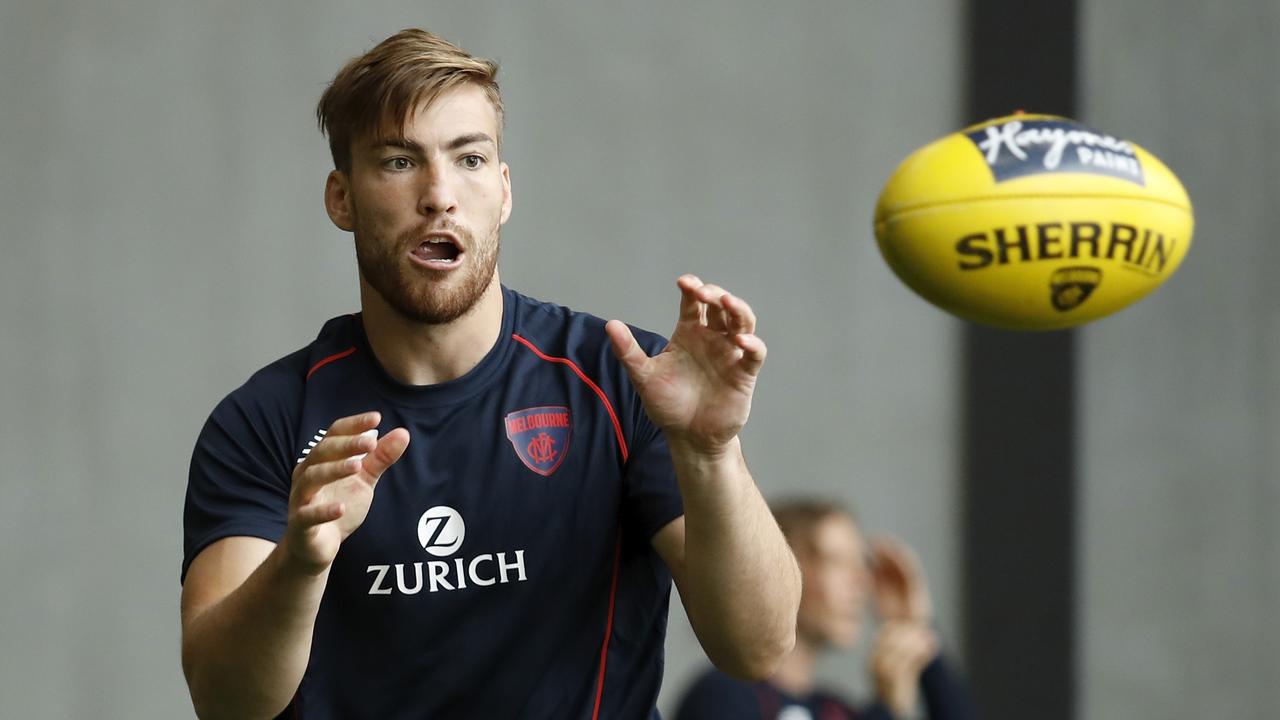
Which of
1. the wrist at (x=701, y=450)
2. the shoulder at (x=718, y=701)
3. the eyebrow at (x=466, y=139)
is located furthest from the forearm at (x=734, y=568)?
the shoulder at (x=718, y=701)

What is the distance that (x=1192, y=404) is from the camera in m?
6.48

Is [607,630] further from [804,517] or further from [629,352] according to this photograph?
[804,517]

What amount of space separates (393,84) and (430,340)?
1.44 feet

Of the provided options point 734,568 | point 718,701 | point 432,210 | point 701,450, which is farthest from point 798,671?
point 432,210

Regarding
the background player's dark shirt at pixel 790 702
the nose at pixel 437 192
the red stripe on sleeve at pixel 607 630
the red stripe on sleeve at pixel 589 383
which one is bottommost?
the background player's dark shirt at pixel 790 702

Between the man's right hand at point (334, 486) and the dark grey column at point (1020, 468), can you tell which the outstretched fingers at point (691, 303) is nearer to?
the man's right hand at point (334, 486)

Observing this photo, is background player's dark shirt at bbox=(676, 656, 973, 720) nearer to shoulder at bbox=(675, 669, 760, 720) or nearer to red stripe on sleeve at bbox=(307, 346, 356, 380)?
shoulder at bbox=(675, 669, 760, 720)

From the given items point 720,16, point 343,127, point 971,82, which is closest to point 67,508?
point 343,127

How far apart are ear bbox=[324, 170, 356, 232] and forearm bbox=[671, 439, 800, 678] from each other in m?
0.76

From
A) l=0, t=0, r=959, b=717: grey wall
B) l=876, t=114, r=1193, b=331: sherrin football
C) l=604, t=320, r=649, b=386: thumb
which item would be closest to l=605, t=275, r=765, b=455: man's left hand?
l=604, t=320, r=649, b=386: thumb

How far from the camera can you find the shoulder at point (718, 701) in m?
3.72

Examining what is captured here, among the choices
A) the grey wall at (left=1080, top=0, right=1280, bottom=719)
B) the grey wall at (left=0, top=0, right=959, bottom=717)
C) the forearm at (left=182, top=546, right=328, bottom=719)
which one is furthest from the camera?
the grey wall at (left=1080, top=0, right=1280, bottom=719)

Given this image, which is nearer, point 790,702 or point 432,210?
point 432,210

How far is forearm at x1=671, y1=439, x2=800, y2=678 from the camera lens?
225 cm
